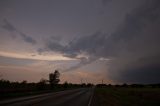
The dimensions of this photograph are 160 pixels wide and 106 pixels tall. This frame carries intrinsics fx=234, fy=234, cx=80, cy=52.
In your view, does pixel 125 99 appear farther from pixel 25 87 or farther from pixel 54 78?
pixel 54 78

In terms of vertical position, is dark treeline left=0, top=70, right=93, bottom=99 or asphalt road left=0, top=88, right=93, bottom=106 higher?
dark treeline left=0, top=70, right=93, bottom=99

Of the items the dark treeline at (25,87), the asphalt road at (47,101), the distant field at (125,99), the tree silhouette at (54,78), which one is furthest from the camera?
the tree silhouette at (54,78)

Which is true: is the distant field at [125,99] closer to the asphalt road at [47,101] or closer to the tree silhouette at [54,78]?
the asphalt road at [47,101]

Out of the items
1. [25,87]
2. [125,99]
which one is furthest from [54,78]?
[125,99]

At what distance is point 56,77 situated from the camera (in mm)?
116250

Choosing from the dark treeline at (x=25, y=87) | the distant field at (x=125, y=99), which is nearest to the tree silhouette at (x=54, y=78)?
the dark treeline at (x=25, y=87)

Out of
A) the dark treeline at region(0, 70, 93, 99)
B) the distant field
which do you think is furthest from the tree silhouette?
the distant field

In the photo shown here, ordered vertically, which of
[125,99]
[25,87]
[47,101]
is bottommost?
[47,101]

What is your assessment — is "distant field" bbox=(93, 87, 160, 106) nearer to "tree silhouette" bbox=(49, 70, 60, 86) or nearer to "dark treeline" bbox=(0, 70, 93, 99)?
"dark treeline" bbox=(0, 70, 93, 99)

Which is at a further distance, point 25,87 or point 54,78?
point 54,78

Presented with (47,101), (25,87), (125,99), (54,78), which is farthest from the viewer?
(54,78)

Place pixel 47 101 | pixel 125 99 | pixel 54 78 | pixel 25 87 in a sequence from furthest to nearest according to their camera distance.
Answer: pixel 54 78
pixel 25 87
pixel 125 99
pixel 47 101

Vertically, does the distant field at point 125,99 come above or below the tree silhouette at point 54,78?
below

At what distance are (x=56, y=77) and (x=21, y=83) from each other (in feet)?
117
